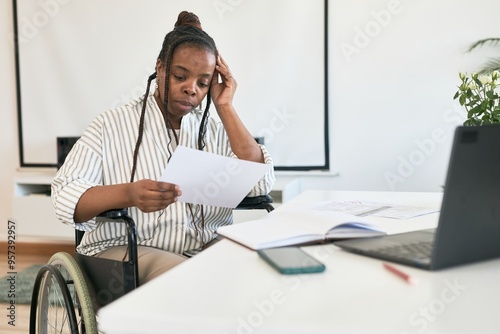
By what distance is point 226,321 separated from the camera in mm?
603

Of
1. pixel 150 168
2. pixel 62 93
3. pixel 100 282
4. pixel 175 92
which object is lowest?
pixel 100 282

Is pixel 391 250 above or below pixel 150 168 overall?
below

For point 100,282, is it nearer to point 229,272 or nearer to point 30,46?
point 229,272

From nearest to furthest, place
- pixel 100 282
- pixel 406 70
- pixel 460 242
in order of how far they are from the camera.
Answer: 1. pixel 460 242
2. pixel 100 282
3. pixel 406 70

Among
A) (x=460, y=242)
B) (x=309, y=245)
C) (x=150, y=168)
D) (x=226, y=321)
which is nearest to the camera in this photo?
(x=226, y=321)

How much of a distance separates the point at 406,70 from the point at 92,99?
192 centimetres

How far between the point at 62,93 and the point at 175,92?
2.30m

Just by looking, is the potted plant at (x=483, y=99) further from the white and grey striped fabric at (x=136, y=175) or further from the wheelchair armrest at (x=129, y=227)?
the wheelchair armrest at (x=129, y=227)

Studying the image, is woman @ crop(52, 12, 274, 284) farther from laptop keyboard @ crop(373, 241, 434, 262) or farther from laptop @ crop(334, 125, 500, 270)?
laptop @ crop(334, 125, 500, 270)

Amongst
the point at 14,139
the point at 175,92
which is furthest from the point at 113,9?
the point at 175,92

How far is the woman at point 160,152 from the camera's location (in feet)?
4.79

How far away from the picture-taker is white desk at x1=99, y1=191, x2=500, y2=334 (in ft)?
1.95

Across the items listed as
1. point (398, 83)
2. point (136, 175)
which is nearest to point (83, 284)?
point (136, 175)

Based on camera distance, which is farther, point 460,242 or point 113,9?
point 113,9
